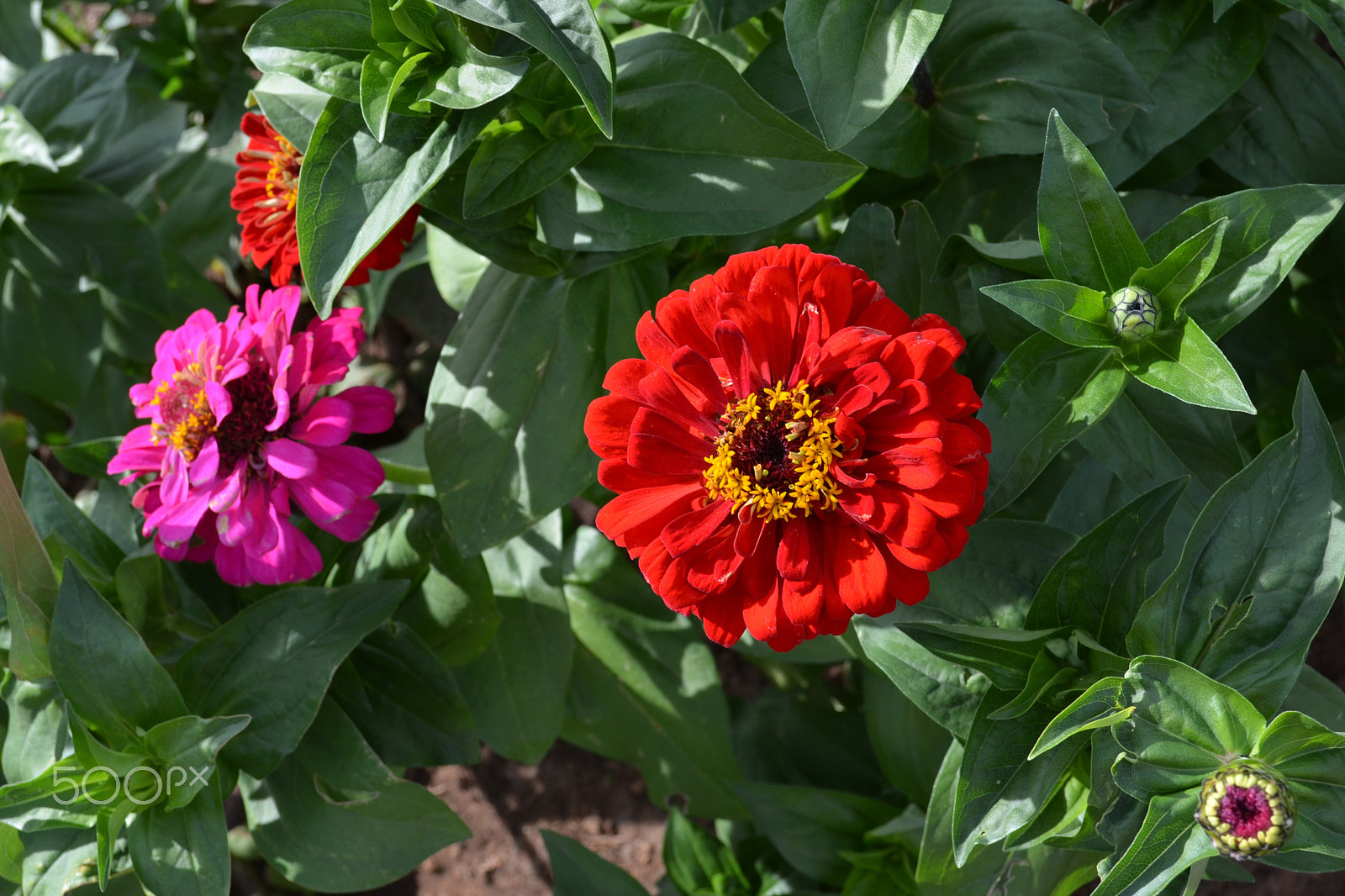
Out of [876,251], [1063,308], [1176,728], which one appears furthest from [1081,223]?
[1176,728]

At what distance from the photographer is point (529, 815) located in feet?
6.67

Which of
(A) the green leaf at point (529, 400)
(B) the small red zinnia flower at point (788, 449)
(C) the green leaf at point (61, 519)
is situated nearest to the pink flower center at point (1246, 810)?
(B) the small red zinnia flower at point (788, 449)

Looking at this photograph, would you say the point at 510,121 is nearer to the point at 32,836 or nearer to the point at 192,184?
the point at 32,836

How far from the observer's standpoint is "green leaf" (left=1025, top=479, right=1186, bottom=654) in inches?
35.8

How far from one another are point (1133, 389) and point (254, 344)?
0.98 metres

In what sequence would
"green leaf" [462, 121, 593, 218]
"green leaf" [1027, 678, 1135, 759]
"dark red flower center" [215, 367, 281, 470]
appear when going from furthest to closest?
"dark red flower center" [215, 367, 281, 470]
"green leaf" [462, 121, 593, 218]
"green leaf" [1027, 678, 1135, 759]

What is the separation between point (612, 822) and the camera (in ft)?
6.56

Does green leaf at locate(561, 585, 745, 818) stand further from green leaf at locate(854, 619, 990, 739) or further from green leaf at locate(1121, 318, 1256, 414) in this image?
green leaf at locate(1121, 318, 1256, 414)

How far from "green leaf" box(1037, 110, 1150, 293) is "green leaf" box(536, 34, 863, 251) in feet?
0.71

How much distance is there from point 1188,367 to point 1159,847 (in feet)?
1.31

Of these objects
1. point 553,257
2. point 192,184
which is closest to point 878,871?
point 553,257

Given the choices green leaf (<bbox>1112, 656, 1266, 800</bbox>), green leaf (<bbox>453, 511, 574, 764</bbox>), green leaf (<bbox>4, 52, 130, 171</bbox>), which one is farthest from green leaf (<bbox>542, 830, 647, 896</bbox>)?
green leaf (<bbox>4, 52, 130, 171</bbox>)

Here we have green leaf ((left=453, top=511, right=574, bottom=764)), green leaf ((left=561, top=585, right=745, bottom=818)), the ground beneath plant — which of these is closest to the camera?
green leaf ((left=453, top=511, right=574, bottom=764))

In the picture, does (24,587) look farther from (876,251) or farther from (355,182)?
(876,251)
